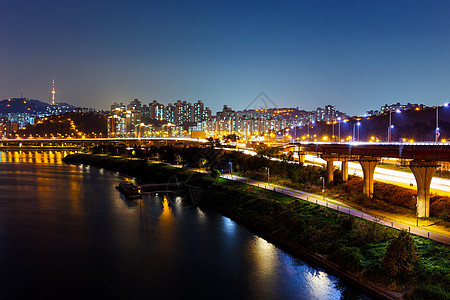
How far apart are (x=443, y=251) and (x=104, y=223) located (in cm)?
1689

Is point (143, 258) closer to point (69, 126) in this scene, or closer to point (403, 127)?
point (403, 127)

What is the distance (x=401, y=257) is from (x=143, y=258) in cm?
985

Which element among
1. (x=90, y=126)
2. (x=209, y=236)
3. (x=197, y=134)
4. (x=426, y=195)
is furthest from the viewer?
(x=90, y=126)

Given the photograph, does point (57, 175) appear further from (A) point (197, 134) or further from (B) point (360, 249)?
(A) point (197, 134)

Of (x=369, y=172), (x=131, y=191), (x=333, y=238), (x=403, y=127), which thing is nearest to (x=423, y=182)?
(x=333, y=238)

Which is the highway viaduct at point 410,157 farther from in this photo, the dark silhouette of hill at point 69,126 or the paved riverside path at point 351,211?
the dark silhouette of hill at point 69,126

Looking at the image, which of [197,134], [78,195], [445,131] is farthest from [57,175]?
[445,131]

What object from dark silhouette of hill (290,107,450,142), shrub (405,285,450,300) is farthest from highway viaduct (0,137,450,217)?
dark silhouette of hill (290,107,450,142)

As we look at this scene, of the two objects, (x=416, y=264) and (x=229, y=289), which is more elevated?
(x=416, y=264)

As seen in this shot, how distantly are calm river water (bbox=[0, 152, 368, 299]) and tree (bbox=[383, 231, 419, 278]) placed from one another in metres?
1.35

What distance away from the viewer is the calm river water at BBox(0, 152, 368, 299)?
40.8 ft

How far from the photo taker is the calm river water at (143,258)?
12430mm

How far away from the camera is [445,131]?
2404 inches

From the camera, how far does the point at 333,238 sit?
50.0ft
